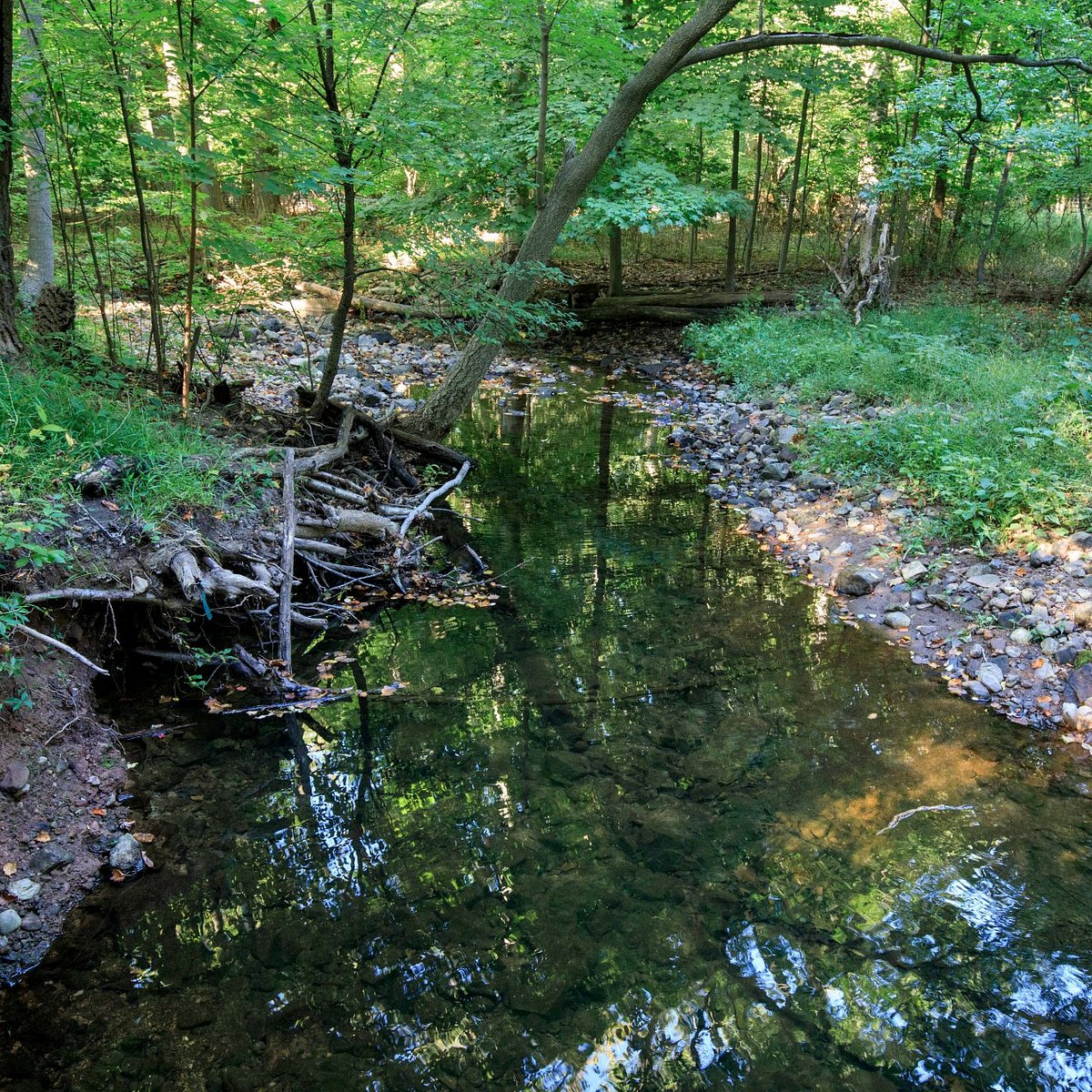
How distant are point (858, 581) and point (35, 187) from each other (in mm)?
8128

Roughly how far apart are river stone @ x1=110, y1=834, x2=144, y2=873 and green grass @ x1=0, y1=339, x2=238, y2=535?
1.62 meters

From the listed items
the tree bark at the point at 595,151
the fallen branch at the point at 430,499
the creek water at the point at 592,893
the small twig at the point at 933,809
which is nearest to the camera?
the creek water at the point at 592,893

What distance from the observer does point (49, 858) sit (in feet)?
10.6

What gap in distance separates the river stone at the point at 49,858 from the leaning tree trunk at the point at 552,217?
18.3 feet

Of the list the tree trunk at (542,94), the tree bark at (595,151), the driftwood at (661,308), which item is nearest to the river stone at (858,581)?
the tree bark at (595,151)

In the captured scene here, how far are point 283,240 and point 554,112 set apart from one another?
22.4ft

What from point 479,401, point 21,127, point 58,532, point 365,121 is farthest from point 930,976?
point 479,401

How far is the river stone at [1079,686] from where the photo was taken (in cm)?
468

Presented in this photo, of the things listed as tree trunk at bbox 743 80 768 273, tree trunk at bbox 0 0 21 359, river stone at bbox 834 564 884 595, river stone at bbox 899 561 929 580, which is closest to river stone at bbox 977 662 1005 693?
river stone at bbox 899 561 929 580

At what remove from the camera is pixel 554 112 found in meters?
11.7

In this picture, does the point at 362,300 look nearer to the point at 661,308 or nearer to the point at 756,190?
the point at 661,308

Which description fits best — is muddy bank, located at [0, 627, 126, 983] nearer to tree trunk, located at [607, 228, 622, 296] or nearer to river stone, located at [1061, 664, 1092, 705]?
river stone, located at [1061, 664, 1092, 705]

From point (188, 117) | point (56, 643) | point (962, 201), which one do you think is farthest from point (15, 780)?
point (962, 201)

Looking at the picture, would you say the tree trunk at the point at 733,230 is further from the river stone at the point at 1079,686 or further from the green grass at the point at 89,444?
the green grass at the point at 89,444
